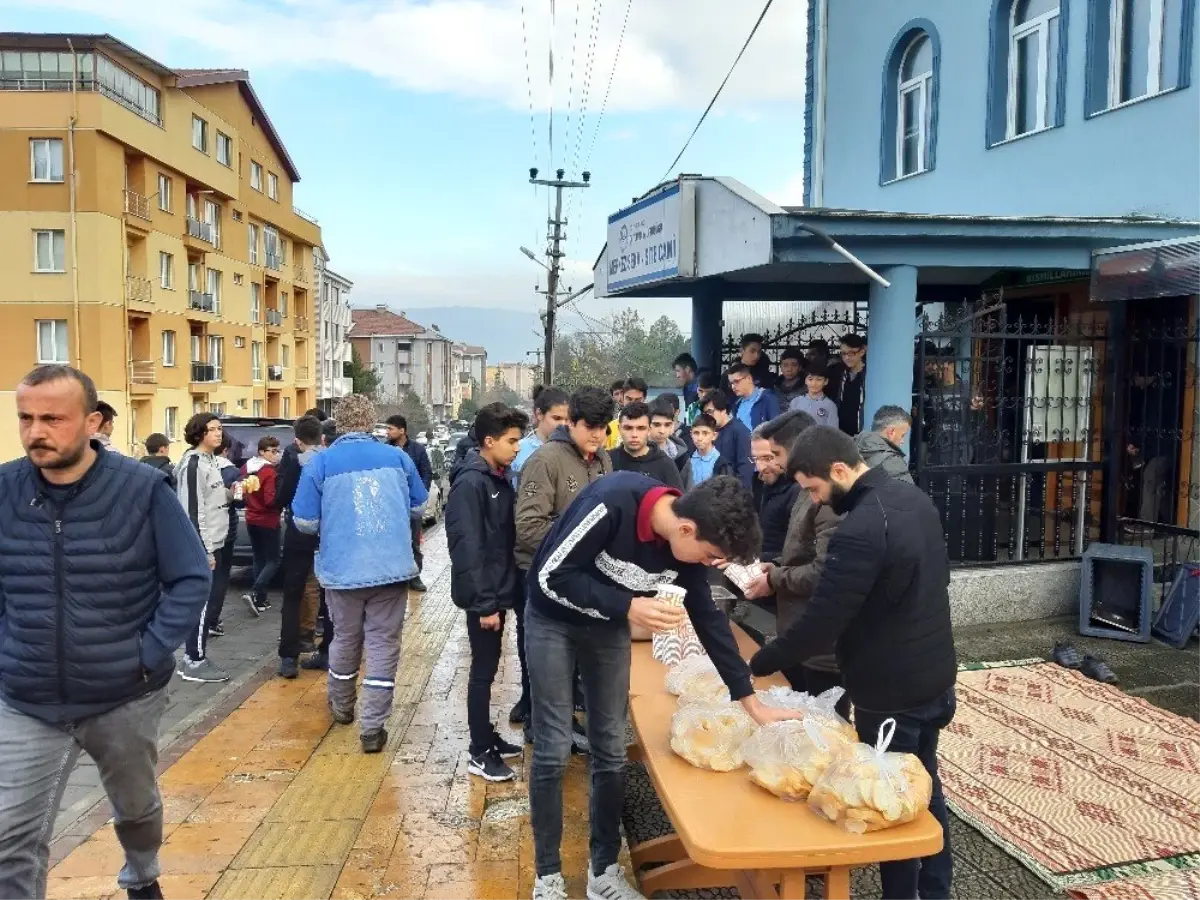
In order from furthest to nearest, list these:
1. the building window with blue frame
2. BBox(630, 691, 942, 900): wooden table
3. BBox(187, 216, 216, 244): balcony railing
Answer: BBox(187, 216, 216, 244): balcony railing → the building window with blue frame → BBox(630, 691, 942, 900): wooden table

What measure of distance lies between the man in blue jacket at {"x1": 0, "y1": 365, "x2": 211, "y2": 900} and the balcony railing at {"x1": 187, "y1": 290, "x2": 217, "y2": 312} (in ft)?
120

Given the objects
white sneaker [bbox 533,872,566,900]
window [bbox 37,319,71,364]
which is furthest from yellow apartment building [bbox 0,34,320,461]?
white sneaker [bbox 533,872,566,900]

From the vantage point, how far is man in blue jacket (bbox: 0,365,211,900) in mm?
2984

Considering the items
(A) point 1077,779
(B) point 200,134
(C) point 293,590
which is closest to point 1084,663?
(A) point 1077,779

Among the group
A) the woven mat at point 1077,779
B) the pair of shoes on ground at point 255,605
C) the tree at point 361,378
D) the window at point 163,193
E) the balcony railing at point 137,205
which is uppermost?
the window at point 163,193

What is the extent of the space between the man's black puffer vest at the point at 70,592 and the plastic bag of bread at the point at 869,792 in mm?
2274

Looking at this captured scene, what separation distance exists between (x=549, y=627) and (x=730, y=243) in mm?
4818

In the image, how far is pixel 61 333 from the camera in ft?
99.7

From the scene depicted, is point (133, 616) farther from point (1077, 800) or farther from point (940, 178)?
point (940, 178)

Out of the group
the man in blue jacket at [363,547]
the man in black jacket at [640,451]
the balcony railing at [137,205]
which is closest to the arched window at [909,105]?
the man in black jacket at [640,451]

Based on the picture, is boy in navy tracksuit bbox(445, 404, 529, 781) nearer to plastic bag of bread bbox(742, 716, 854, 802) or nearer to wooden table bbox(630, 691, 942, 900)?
wooden table bbox(630, 691, 942, 900)

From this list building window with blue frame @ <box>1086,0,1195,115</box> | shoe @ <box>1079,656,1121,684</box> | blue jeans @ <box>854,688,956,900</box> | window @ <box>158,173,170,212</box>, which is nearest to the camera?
blue jeans @ <box>854,688,956,900</box>

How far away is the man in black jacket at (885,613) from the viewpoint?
3.12 metres

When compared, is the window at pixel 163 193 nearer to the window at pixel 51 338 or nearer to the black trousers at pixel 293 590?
the window at pixel 51 338
